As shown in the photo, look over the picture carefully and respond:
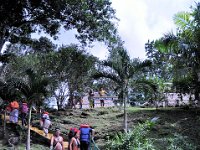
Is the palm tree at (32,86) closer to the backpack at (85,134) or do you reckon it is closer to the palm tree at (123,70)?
the backpack at (85,134)

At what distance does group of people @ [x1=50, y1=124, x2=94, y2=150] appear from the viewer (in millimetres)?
10891

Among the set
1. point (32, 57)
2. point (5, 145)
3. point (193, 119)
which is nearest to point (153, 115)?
point (193, 119)

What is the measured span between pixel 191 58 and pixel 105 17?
5488 mm

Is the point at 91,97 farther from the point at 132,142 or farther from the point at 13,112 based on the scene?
the point at 132,142

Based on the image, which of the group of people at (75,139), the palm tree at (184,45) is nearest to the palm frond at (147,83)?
the palm tree at (184,45)

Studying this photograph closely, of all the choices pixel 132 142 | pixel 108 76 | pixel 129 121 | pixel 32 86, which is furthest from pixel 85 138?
pixel 129 121

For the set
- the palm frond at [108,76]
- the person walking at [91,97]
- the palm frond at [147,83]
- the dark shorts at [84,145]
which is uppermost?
the palm frond at [108,76]

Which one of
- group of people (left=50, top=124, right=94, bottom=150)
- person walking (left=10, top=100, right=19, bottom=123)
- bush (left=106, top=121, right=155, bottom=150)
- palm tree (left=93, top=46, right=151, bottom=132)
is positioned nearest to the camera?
bush (left=106, top=121, right=155, bottom=150)

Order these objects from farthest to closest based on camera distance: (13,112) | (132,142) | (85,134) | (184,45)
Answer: (13,112), (184,45), (85,134), (132,142)

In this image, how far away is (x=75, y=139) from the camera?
11.1 meters

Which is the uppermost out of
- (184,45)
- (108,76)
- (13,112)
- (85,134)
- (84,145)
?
(184,45)

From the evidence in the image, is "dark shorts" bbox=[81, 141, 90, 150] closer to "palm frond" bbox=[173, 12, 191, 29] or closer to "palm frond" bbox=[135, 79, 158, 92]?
"palm frond" bbox=[135, 79, 158, 92]

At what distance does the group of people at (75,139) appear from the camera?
35.7 ft

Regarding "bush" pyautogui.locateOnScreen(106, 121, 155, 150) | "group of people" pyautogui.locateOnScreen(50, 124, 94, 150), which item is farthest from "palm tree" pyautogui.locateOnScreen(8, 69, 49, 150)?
"bush" pyautogui.locateOnScreen(106, 121, 155, 150)
